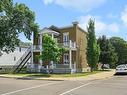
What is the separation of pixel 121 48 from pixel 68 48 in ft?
145

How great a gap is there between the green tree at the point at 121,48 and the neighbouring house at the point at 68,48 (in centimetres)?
3079

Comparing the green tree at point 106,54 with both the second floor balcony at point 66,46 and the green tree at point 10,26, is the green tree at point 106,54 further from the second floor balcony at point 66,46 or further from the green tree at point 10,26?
the green tree at point 10,26

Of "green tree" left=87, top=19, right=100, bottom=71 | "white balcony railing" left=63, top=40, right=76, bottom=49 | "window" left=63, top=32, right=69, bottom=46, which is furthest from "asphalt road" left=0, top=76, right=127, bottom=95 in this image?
"window" left=63, top=32, right=69, bottom=46

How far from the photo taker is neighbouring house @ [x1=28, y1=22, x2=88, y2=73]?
5162 centimetres

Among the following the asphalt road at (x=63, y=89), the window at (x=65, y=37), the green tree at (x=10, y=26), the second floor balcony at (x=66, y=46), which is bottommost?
the asphalt road at (x=63, y=89)

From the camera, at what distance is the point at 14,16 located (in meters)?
23.7

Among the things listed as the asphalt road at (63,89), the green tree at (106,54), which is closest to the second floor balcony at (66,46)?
the green tree at (106,54)

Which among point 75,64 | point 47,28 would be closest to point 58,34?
point 47,28

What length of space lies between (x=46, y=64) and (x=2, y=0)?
1504 inches

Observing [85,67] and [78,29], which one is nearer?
[78,29]

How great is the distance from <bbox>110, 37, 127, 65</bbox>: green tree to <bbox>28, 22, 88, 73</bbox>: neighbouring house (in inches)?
1212

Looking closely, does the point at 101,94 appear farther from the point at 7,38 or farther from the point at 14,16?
the point at 14,16

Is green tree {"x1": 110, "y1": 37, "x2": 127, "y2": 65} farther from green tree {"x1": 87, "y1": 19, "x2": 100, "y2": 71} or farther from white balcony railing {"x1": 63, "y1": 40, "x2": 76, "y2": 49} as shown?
white balcony railing {"x1": 63, "y1": 40, "x2": 76, "y2": 49}

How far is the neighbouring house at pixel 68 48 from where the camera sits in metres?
51.6
